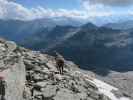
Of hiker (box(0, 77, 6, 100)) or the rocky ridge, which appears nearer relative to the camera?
hiker (box(0, 77, 6, 100))

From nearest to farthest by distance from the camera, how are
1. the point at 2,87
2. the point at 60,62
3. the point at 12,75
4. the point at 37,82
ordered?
the point at 2,87
the point at 12,75
the point at 37,82
the point at 60,62

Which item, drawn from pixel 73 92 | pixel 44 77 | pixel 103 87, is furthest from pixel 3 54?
pixel 103 87

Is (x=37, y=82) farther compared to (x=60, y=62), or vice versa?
(x=60, y=62)

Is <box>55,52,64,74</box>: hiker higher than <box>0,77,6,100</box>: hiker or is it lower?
higher

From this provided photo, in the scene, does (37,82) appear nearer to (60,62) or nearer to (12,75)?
(12,75)

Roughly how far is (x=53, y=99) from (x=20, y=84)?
4.69 metres

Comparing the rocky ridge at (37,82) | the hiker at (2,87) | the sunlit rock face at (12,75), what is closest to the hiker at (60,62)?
the rocky ridge at (37,82)

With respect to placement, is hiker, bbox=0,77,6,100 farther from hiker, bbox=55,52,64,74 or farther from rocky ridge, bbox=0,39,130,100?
hiker, bbox=55,52,64,74

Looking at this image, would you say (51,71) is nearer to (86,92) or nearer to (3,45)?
(86,92)

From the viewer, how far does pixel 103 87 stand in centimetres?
5631

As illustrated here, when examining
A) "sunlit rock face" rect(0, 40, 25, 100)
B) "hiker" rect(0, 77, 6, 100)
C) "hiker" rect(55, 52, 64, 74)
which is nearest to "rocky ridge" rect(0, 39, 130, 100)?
"sunlit rock face" rect(0, 40, 25, 100)

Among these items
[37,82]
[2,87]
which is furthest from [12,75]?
[37,82]

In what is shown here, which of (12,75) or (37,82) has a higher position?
(12,75)

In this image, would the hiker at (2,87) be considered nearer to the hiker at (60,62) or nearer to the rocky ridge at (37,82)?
the rocky ridge at (37,82)
